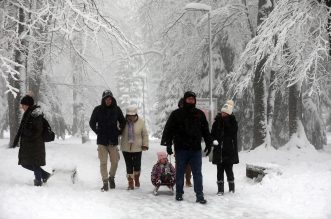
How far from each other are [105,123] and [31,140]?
149 cm

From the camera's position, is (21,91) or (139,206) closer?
(139,206)

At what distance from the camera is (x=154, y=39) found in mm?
24469

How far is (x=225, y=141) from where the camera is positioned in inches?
376

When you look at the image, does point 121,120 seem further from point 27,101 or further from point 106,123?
point 27,101

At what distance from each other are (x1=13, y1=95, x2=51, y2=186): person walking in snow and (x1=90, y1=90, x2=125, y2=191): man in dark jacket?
1084mm

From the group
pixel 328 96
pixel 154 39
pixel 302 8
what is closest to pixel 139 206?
pixel 302 8

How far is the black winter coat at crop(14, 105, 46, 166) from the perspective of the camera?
9304 millimetres

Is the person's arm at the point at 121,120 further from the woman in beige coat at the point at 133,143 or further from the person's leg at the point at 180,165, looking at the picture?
the person's leg at the point at 180,165

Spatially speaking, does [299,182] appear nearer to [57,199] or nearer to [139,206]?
[139,206]

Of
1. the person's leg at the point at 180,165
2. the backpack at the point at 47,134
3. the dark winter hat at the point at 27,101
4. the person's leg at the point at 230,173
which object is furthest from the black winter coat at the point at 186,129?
the dark winter hat at the point at 27,101

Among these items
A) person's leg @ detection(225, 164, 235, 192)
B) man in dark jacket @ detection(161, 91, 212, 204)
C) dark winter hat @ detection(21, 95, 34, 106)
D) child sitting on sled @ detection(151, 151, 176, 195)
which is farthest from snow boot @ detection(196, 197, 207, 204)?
dark winter hat @ detection(21, 95, 34, 106)

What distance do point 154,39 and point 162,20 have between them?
2.10 m

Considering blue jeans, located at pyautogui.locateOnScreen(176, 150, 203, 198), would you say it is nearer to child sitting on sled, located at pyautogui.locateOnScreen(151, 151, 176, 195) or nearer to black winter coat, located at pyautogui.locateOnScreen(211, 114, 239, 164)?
child sitting on sled, located at pyautogui.locateOnScreen(151, 151, 176, 195)

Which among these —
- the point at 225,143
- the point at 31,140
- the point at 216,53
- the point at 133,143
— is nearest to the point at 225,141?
the point at 225,143
